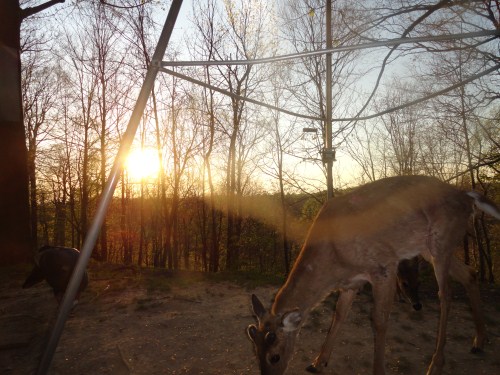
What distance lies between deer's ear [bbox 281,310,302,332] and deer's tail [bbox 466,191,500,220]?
3527mm

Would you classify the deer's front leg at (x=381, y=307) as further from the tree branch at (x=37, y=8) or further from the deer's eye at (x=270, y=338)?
the tree branch at (x=37, y=8)

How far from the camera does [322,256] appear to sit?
4559 mm

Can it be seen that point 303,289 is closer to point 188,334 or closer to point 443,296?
point 443,296

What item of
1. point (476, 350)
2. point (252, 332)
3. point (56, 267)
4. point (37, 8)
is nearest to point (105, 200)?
point (252, 332)

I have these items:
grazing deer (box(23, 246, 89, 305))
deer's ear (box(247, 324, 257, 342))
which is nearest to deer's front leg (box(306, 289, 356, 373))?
deer's ear (box(247, 324, 257, 342))

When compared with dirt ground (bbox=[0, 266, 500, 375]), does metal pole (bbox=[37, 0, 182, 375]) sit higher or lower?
higher

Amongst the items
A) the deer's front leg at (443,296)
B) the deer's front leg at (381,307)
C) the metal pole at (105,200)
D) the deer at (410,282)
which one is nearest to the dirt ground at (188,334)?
the deer at (410,282)

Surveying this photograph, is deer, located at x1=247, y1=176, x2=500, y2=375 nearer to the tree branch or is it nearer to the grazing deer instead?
the grazing deer

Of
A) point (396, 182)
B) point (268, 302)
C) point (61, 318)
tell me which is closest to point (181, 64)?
point (61, 318)

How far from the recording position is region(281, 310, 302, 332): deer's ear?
3.79 m

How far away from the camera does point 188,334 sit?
5.60 m

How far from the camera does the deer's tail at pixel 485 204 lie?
4.87 m

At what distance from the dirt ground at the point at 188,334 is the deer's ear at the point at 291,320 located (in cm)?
102

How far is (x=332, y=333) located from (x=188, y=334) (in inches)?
100.0
